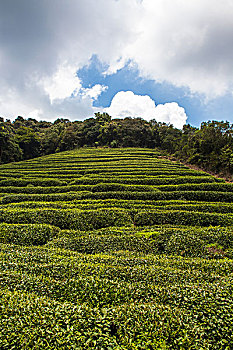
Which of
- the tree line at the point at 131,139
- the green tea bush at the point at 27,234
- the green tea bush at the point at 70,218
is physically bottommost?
the green tea bush at the point at 27,234

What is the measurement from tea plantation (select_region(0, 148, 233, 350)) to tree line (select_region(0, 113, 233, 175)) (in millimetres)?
16372

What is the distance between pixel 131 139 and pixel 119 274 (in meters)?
52.4

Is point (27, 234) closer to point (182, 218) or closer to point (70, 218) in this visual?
point (70, 218)

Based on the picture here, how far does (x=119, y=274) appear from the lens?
7621 millimetres

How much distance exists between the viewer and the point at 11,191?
76.7ft

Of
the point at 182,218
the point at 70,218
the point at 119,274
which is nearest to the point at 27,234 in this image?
the point at 70,218

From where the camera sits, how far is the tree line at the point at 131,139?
31.4m

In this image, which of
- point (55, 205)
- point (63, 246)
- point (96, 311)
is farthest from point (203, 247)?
point (55, 205)

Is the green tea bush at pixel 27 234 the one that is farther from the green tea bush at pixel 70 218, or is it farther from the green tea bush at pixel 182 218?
the green tea bush at pixel 182 218

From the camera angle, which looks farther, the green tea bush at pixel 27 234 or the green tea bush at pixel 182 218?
the green tea bush at pixel 182 218

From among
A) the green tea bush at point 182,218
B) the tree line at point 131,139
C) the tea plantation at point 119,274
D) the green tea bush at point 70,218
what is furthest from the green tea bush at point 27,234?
the tree line at point 131,139

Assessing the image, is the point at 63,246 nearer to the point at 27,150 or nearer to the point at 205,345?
the point at 205,345

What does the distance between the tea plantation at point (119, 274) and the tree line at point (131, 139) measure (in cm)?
1637

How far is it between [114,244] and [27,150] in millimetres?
50762
